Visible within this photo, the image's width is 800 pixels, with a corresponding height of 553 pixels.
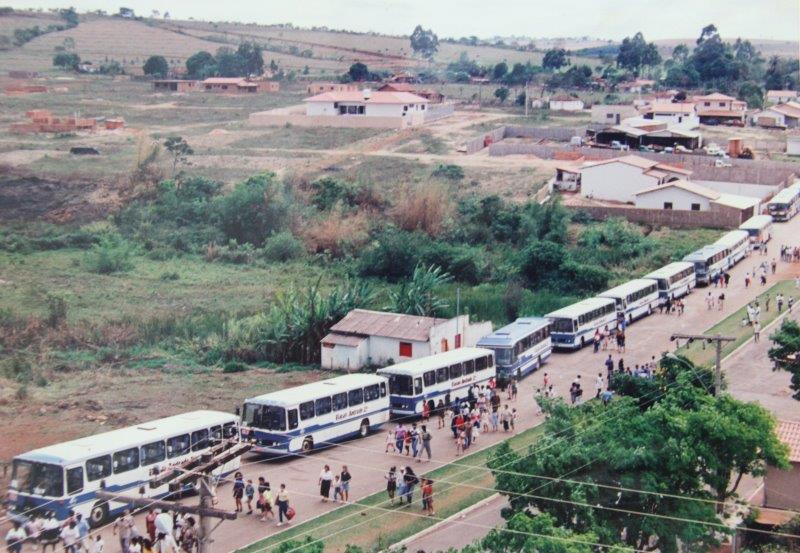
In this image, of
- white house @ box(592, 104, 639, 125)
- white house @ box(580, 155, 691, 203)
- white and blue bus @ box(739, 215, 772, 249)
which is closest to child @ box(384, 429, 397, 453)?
white and blue bus @ box(739, 215, 772, 249)

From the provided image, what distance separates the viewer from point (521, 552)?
41.9ft

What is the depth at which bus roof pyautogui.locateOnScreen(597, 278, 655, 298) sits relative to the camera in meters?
31.8

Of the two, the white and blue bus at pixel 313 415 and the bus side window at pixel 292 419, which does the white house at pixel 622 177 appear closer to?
the white and blue bus at pixel 313 415

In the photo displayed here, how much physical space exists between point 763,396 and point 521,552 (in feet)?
41.7

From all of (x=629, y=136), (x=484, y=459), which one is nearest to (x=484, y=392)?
(x=484, y=459)

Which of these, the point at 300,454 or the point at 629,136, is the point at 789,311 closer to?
the point at 300,454

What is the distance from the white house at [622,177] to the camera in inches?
1934

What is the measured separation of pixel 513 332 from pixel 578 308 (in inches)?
147

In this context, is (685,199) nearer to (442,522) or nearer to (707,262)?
(707,262)

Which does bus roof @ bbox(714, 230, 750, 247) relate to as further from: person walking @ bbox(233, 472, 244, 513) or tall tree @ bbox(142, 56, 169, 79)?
tall tree @ bbox(142, 56, 169, 79)

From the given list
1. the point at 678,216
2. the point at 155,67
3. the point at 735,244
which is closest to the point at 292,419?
the point at 735,244

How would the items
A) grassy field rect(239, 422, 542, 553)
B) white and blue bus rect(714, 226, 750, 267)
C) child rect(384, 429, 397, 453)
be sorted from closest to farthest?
grassy field rect(239, 422, 542, 553) < child rect(384, 429, 397, 453) < white and blue bus rect(714, 226, 750, 267)

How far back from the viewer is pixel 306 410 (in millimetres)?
20438

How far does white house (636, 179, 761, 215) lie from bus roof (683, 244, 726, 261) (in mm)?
7530
